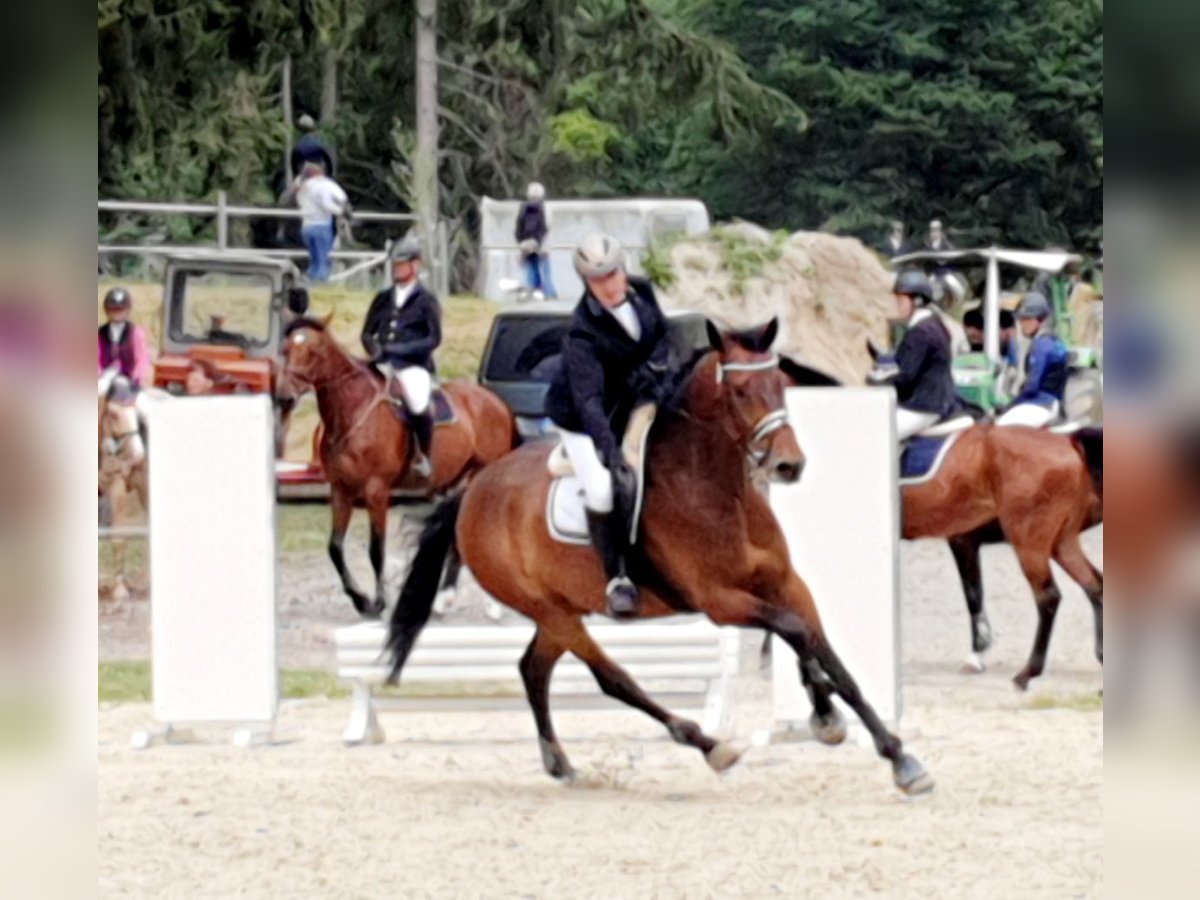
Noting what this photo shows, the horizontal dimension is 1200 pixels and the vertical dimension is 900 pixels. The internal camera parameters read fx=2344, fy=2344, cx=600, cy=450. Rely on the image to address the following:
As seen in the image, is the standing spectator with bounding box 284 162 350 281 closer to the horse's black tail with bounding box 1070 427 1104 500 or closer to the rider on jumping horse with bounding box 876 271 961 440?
the rider on jumping horse with bounding box 876 271 961 440

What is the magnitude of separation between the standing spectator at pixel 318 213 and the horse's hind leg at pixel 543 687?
1847cm

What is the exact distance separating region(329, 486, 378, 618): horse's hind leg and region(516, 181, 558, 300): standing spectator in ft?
36.8

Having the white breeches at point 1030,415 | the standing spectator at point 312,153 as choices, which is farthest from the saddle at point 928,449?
the standing spectator at point 312,153

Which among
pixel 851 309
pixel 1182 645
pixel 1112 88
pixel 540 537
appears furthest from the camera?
pixel 851 309

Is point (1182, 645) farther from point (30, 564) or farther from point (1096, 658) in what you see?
point (1096, 658)

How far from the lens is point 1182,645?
310cm

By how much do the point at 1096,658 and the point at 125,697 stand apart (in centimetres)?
567

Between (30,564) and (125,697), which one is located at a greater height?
(30,564)

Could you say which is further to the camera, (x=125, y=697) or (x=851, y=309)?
(x=851, y=309)

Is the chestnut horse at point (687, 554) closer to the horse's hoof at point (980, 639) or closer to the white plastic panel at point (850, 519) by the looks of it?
the white plastic panel at point (850, 519)

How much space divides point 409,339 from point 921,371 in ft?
13.5

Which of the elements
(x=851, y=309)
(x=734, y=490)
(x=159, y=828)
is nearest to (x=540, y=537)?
(x=734, y=490)

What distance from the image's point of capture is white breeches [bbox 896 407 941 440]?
12781 millimetres

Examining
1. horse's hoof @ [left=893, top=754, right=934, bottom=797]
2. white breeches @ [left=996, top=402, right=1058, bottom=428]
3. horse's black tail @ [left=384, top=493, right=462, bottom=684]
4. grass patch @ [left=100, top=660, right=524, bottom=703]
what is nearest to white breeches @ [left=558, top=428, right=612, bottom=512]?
horse's black tail @ [left=384, top=493, right=462, bottom=684]
